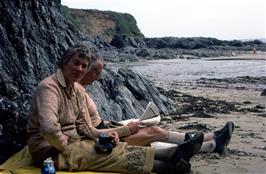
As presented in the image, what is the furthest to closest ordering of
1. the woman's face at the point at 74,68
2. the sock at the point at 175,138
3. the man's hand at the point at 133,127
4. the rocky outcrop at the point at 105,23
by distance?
1. the rocky outcrop at the point at 105,23
2. the sock at the point at 175,138
3. the man's hand at the point at 133,127
4. the woman's face at the point at 74,68

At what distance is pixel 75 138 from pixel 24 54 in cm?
212

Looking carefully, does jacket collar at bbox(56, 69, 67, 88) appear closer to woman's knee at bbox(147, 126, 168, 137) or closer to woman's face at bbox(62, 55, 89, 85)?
woman's face at bbox(62, 55, 89, 85)

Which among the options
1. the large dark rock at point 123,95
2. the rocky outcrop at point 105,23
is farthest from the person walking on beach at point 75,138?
the rocky outcrop at point 105,23

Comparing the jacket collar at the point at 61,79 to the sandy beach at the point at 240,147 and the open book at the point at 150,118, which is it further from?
the sandy beach at the point at 240,147

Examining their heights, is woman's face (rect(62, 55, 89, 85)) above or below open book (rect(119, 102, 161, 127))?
above

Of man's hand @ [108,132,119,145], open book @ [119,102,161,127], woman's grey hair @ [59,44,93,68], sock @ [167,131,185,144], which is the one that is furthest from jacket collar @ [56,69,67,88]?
sock @ [167,131,185,144]

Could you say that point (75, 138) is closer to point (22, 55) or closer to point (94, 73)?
A: point (94, 73)

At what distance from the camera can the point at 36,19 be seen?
7660 mm

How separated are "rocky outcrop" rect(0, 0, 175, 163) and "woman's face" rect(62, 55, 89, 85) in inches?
60.4

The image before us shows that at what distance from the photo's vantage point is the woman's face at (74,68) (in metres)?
5.32

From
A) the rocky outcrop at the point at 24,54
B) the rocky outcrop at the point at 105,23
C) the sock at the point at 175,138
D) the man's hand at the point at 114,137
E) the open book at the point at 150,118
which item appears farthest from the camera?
the rocky outcrop at the point at 105,23

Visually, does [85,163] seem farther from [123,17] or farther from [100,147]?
[123,17]

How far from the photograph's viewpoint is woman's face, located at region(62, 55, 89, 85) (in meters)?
5.32

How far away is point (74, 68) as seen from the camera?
532cm
